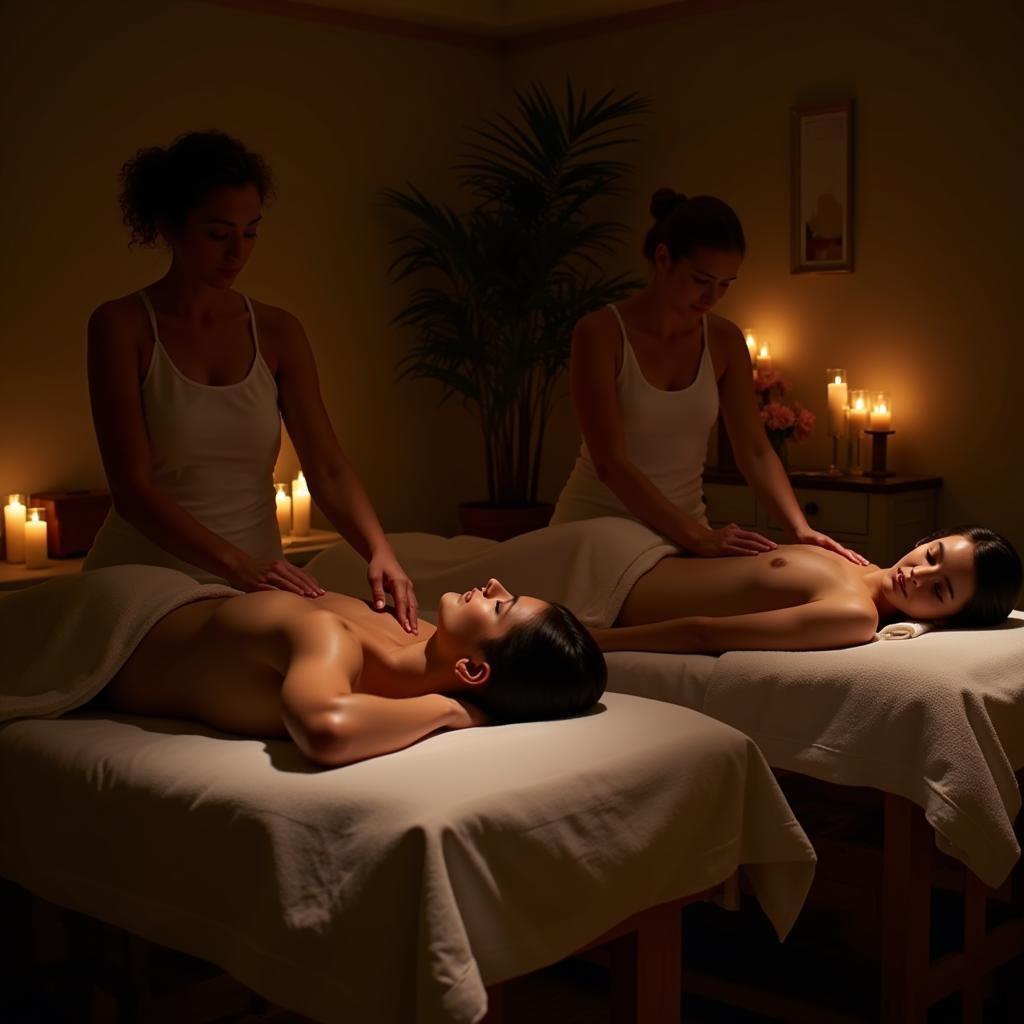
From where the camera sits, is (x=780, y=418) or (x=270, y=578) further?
(x=780, y=418)

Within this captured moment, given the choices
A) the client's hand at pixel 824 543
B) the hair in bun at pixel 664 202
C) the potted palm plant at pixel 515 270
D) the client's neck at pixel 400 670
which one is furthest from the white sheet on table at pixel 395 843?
the potted palm plant at pixel 515 270

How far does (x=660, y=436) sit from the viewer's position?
3129 mm

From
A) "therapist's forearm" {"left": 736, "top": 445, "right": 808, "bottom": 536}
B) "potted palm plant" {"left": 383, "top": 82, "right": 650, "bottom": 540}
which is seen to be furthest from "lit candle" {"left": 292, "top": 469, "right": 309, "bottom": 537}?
"therapist's forearm" {"left": 736, "top": 445, "right": 808, "bottom": 536}

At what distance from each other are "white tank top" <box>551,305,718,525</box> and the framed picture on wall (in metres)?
1.94

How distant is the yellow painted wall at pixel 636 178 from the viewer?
4617mm

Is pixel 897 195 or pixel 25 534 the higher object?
pixel 897 195

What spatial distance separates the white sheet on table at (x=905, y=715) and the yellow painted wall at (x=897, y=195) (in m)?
2.22

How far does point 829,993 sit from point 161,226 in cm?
183

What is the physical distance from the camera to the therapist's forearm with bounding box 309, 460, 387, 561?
2.63 m

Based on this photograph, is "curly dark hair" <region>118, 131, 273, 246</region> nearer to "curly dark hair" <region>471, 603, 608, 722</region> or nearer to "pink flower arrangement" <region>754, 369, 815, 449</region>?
"curly dark hair" <region>471, 603, 608, 722</region>

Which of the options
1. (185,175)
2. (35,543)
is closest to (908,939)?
(185,175)

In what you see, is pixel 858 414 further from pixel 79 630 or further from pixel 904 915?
pixel 79 630

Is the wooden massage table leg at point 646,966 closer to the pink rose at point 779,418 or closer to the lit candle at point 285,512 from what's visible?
the pink rose at point 779,418

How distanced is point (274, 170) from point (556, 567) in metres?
2.78
